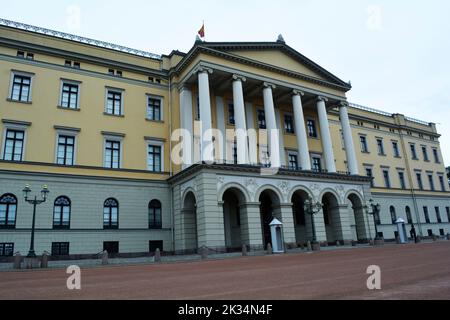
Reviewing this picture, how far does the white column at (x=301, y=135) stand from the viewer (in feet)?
107

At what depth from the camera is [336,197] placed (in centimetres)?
3319

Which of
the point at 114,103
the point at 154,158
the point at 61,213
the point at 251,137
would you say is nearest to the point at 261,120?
the point at 251,137

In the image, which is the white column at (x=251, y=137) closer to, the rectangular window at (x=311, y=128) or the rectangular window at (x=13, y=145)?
the rectangular window at (x=311, y=128)

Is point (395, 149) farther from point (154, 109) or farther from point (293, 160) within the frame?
point (154, 109)

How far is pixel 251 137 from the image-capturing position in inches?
1345

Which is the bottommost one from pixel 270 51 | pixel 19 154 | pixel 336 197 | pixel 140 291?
pixel 140 291

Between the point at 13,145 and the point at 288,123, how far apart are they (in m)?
25.9

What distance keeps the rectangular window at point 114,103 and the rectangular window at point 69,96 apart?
2610 mm

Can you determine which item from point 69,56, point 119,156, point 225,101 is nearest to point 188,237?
Result: point 119,156

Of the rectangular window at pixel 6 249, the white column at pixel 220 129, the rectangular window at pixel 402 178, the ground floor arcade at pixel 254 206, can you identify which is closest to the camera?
the rectangular window at pixel 6 249

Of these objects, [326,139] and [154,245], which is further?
[326,139]

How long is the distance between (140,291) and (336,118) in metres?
42.3

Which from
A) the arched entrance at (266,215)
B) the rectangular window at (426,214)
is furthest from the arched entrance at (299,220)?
the rectangular window at (426,214)

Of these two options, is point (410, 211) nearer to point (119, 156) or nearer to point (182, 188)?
point (182, 188)
